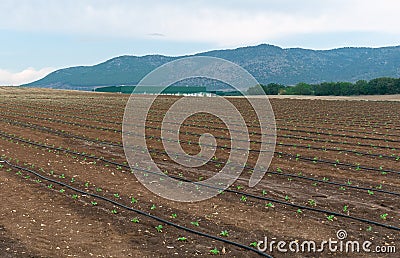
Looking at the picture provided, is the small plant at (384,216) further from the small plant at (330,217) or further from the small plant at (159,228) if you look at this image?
the small plant at (159,228)

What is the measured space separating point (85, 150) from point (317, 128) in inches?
476

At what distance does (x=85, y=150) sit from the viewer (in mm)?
15250

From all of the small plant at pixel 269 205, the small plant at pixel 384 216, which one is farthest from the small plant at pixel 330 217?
the small plant at pixel 269 205

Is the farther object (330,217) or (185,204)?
(185,204)

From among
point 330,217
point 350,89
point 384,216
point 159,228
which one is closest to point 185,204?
point 159,228

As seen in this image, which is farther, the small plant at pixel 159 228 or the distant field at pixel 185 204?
the small plant at pixel 159 228

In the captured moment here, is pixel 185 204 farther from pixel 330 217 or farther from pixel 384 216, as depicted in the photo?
pixel 384 216

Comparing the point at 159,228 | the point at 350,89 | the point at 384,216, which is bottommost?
the point at 384,216

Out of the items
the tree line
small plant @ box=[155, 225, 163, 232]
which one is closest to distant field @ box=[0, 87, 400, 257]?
small plant @ box=[155, 225, 163, 232]

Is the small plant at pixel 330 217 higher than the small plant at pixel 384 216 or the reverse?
higher

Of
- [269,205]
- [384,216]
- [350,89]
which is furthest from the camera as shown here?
[350,89]

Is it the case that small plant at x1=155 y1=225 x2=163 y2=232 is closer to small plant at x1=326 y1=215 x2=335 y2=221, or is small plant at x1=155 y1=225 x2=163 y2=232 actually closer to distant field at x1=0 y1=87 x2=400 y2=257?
distant field at x1=0 y1=87 x2=400 y2=257

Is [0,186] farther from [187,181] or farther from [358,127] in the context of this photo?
[358,127]

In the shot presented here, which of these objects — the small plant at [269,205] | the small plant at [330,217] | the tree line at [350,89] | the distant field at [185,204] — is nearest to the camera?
the distant field at [185,204]
